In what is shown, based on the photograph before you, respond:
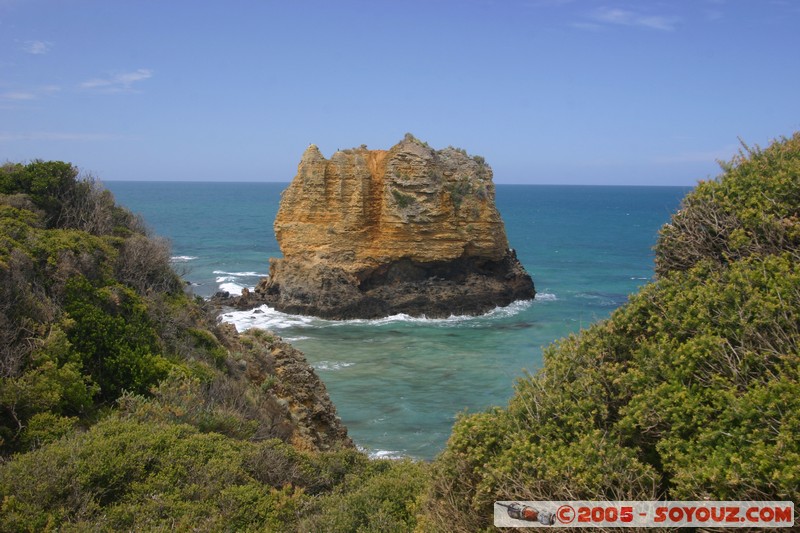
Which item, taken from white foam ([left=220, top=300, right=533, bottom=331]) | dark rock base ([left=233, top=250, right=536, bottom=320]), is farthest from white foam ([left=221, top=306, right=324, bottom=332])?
dark rock base ([left=233, top=250, right=536, bottom=320])

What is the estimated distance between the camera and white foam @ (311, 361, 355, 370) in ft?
87.4

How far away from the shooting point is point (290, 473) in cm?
790

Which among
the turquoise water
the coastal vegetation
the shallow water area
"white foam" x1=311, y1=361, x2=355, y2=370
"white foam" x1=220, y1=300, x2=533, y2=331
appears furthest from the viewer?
"white foam" x1=220, y1=300, x2=533, y2=331

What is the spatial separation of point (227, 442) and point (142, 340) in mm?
3279

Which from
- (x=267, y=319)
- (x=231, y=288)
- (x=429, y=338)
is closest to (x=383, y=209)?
(x=429, y=338)

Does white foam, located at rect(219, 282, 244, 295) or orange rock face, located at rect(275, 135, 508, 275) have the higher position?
orange rock face, located at rect(275, 135, 508, 275)

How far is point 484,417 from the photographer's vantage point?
21.1 ft

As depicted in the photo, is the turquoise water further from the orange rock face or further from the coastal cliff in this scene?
the orange rock face

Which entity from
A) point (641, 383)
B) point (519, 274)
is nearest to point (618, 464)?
point (641, 383)

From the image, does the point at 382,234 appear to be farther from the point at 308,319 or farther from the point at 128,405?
the point at 128,405

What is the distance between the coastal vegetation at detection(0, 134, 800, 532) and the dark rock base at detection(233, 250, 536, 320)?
2583cm

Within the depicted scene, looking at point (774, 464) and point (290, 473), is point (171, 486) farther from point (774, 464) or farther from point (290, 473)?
point (774, 464)

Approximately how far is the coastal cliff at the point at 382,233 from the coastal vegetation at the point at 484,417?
26.1 meters

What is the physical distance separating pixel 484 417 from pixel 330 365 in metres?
21.1
